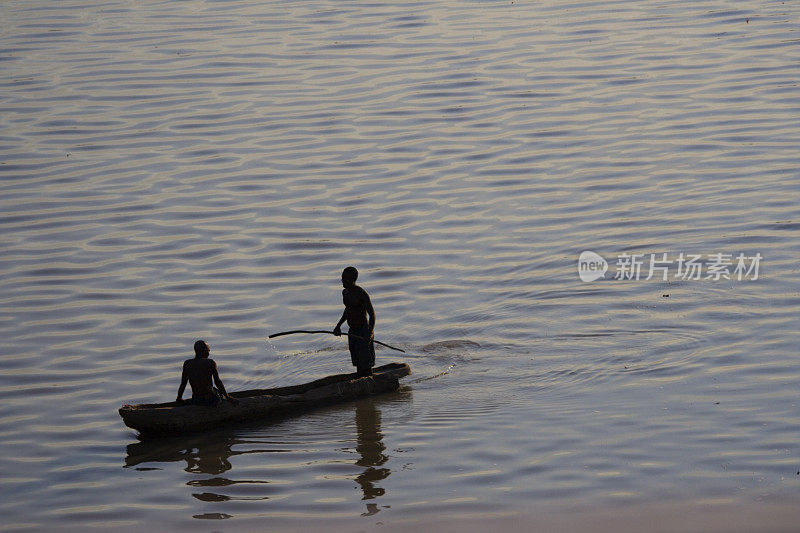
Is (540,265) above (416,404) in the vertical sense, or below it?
above

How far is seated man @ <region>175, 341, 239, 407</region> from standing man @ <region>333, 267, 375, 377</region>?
1587mm

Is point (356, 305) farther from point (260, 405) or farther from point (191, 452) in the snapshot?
point (191, 452)

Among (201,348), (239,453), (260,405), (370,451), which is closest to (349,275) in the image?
(260,405)

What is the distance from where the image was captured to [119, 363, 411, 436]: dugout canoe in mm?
11234

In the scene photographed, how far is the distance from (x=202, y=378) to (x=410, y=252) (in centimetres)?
534

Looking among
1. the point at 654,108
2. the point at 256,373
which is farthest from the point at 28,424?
the point at 654,108

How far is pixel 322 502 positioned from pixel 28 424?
146 inches

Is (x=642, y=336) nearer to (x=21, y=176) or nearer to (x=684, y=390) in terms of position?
(x=684, y=390)

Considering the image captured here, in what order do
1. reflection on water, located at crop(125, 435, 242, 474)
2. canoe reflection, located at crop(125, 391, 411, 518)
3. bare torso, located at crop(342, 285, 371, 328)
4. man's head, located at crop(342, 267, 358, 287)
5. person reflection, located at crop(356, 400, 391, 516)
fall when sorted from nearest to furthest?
person reflection, located at crop(356, 400, 391, 516) → canoe reflection, located at crop(125, 391, 411, 518) → reflection on water, located at crop(125, 435, 242, 474) → man's head, located at crop(342, 267, 358, 287) → bare torso, located at crop(342, 285, 371, 328)

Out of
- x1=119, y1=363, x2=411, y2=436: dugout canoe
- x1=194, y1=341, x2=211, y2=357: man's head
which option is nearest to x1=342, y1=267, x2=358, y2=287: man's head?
x1=119, y1=363, x2=411, y2=436: dugout canoe

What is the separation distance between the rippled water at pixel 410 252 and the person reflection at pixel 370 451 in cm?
4

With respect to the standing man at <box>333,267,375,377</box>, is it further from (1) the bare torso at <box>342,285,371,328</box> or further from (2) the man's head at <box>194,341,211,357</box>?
(2) the man's head at <box>194,341,211,357</box>

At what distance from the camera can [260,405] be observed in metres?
11.7

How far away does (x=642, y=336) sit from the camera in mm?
13375
